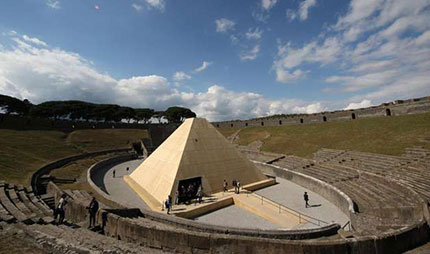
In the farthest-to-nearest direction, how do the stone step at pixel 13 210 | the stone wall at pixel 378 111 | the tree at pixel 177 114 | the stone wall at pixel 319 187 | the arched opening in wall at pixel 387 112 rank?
the tree at pixel 177 114
the arched opening in wall at pixel 387 112
the stone wall at pixel 378 111
the stone wall at pixel 319 187
the stone step at pixel 13 210

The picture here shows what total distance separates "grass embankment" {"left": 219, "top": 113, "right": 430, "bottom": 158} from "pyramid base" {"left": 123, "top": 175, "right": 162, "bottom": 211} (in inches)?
737

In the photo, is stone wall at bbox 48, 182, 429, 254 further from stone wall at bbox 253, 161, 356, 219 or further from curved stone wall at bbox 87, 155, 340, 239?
stone wall at bbox 253, 161, 356, 219

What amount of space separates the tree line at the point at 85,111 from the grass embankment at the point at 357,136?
48946 millimetres

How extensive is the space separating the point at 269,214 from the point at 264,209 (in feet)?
2.12


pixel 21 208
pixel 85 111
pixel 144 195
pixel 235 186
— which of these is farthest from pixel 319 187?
pixel 85 111

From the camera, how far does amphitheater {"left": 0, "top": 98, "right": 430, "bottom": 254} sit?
21.1ft

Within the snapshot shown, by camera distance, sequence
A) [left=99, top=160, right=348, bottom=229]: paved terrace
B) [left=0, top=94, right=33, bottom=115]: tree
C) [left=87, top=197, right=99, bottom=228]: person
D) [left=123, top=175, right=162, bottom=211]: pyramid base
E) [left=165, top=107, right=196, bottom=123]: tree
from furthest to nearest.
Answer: [left=165, top=107, right=196, bottom=123]: tree, [left=0, top=94, right=33, bottom=115]: tree, [left=123, top=175, right=162, bottom=211]: pyramid base, [left=99, top=160, right=348, bottom=229]: paved terrace, [left=87, top=197, right=99, bottom=228]: person

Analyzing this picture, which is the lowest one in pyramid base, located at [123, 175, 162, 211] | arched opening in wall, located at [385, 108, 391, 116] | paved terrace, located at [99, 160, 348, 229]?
paved terrace, located at [99, 160, 348, 229]

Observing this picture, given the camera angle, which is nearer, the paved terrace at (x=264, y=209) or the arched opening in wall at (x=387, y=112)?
the paved terrace at (x=264, y=209)

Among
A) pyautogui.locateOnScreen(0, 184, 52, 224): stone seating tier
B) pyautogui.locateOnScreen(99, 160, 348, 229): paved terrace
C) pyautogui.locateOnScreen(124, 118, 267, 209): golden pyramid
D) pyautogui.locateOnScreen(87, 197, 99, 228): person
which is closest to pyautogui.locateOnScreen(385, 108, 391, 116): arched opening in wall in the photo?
pyautogui.locateOnScreen(99, 160, 348, 229): paved terrace

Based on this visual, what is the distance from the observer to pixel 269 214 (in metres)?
12.4

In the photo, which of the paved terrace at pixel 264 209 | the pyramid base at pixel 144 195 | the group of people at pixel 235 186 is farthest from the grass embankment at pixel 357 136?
the pyramid base at pixel 144 195

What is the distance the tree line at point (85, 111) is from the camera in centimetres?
5019

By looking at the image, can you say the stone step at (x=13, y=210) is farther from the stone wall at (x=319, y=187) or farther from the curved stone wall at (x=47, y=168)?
the stone wall at (x=319, y=187)
